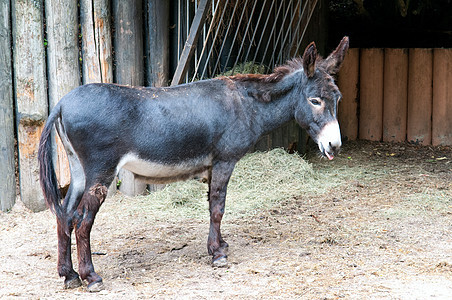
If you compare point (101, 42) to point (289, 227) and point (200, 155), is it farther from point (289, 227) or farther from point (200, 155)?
point (289, 227)

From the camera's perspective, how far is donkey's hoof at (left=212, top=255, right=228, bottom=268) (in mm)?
5016

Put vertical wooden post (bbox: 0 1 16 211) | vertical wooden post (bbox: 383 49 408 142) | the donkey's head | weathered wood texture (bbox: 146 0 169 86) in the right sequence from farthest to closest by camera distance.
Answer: vertical wooden post (bbox: 383 49 408 142)
weathered wood texture (bbox: 146 0 169 86)
vertical wooden post (bbox: 0 1 16 211)
the donkey's head

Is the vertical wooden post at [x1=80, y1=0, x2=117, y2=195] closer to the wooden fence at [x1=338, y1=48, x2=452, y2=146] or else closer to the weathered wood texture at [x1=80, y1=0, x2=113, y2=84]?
the weathered wood texture at [x1=80, y1=0, x2=113, y2=84]

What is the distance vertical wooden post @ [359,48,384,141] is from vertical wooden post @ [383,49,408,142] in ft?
0.29

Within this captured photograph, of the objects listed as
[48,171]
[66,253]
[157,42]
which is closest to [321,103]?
[48,171]

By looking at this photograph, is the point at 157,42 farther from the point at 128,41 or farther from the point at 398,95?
the point at 398,95

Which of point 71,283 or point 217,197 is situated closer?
point 71,283

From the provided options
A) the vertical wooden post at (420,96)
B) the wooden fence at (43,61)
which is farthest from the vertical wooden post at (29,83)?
the vertical wooden post at (420,96)

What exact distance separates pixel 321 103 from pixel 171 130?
4.69 ft

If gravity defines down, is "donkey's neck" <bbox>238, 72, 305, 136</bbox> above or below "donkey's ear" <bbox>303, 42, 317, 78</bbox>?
below

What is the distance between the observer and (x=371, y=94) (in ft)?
33.1

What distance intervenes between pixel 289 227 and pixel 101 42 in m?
3.12

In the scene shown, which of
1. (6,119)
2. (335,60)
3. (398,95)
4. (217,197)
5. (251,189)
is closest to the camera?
(217,197)

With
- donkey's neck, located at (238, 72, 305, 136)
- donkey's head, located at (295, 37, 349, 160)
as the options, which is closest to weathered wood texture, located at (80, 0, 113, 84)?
donkey's neck, located at (238, 72, 305, 136)
